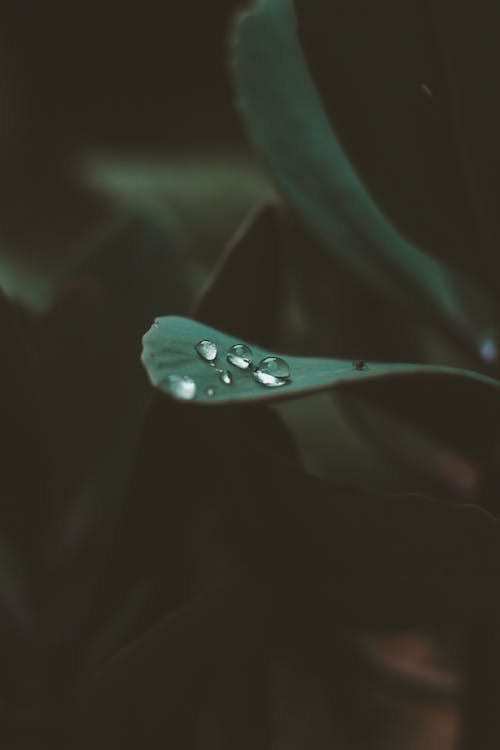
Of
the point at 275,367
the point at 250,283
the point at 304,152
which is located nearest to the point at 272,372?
the point at 275,367

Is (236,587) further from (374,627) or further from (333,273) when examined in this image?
(333,273)

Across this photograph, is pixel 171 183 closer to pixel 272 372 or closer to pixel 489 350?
pixel 489 350

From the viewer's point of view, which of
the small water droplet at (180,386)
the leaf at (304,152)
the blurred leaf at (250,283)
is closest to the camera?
the small water droplet at (180,386)

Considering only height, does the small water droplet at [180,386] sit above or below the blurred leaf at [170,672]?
above

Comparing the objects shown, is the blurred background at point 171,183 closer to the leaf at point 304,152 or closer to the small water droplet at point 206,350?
the leaf at point 304,152

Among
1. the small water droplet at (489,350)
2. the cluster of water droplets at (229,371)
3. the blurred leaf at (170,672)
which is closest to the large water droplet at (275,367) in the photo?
the cluster of water droplets at (229,371)

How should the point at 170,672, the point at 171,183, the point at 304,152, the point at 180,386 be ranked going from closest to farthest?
the point at 180,386
the point at 170,672
the point at 304,152
the point at 171,183

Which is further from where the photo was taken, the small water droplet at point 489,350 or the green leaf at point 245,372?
the small water droplet at point 489,350
